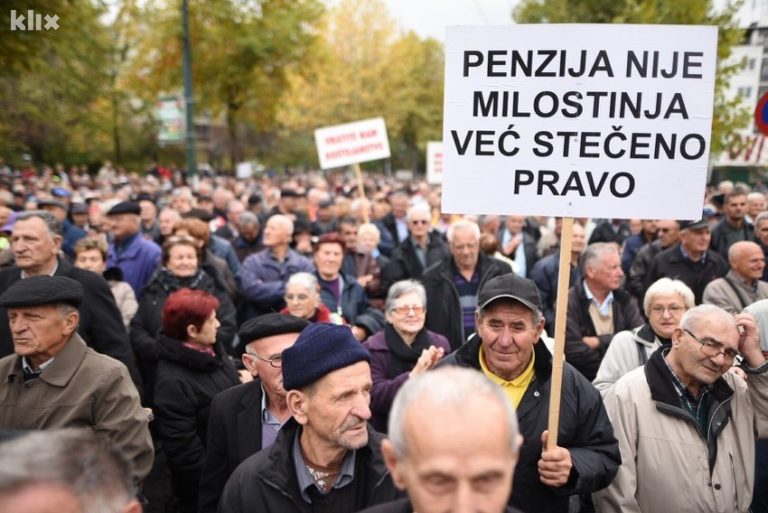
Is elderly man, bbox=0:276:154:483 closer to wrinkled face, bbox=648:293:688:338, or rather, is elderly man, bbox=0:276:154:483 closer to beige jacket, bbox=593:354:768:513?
beige jacket, bbox=593:354:768:513

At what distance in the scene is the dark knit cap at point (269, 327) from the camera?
11.6 feet

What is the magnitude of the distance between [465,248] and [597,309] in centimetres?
135

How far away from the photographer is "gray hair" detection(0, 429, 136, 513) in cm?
169

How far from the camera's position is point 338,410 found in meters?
2.38

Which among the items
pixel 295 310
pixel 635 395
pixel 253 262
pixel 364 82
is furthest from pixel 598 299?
pixel 364 82

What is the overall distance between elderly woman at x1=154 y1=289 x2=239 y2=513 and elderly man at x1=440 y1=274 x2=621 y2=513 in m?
1.62

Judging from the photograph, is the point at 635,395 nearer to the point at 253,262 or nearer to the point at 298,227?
the point at 253,262

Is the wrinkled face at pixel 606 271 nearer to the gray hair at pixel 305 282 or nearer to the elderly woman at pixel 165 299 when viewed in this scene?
the gray hair at pixel 305 282

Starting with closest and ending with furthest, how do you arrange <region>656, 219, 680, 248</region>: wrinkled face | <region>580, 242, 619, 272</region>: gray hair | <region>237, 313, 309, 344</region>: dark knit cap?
1. <region>237, 313, 309, 344</region>: dark knit cap
2. <region>580, 242, 619, 272</region>: gray hair
3. <region>656, 219, 680, 248</region>: wrinkled face

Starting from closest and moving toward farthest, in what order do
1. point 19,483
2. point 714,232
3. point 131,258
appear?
point 19,483 < point 131,258 < point 714,232

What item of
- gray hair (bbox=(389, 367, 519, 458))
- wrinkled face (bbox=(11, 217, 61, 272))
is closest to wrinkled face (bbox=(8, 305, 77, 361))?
wrinkled face (bbox=(11, 217, 61, 272))

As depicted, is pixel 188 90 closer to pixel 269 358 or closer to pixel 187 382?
pixel 187 382

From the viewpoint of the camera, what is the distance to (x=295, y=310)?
16.3ft

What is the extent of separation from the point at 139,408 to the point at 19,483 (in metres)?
1.68
